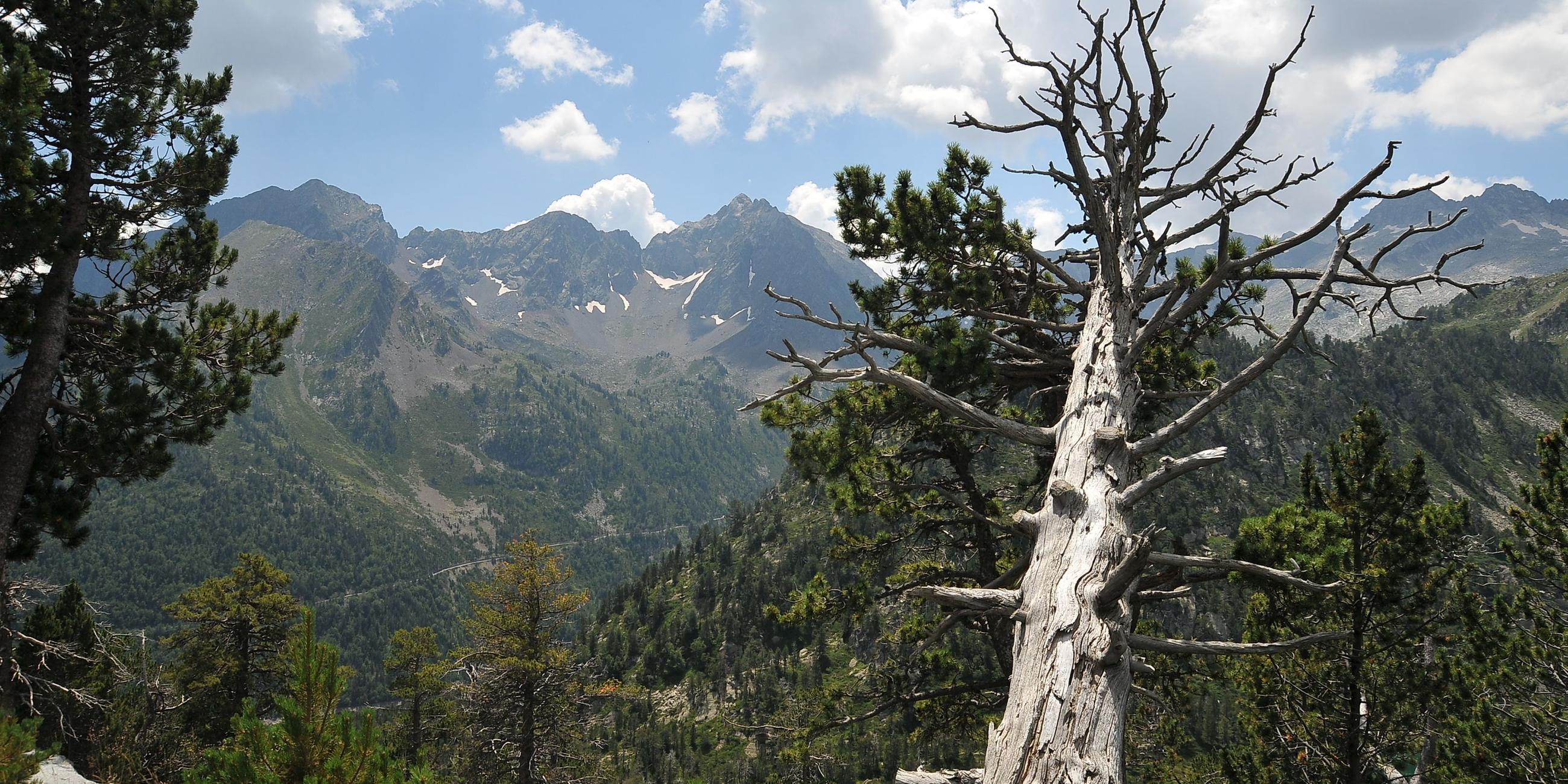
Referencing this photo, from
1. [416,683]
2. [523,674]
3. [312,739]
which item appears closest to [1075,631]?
[312,739]

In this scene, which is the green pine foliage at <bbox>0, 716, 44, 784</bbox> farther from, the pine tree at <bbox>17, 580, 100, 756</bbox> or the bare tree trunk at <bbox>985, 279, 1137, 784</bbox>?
the pine tree at <bbox>17, 580, 100, 756</bbox>

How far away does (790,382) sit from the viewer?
7.57 meters

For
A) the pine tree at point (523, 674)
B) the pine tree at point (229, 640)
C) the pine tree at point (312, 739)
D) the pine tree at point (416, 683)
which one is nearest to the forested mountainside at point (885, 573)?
the pine tree at point (416, 683)

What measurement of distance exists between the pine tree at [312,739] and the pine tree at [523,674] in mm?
17356

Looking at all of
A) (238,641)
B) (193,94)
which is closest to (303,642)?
(193,94)

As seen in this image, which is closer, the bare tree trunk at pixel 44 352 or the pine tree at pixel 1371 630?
the bare tree trunk at pixel 44 352

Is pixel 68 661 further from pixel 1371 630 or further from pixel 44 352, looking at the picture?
pixel 1371 630

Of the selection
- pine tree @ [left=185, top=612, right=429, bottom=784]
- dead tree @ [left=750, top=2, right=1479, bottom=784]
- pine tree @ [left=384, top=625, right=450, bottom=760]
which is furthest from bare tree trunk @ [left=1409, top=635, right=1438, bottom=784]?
pine tree @ [left=384, top=625, right=450, bottom=760]

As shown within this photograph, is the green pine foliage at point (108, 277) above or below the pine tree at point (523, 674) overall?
above

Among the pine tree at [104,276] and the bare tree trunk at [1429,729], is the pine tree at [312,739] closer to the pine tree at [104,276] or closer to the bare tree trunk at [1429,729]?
the pine tree at [104,276]

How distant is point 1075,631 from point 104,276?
11552mm

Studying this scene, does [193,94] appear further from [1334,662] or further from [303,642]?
[1334,662]

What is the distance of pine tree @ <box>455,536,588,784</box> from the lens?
22047 millimetres

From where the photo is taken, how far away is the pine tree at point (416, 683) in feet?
116
